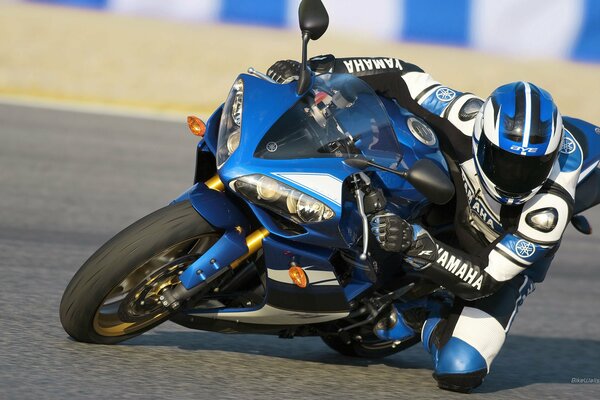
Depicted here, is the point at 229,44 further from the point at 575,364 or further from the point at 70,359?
the point at 70,359

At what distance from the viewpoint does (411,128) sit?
452 centimetres

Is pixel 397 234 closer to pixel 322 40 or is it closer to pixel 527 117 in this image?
pixel 527 117

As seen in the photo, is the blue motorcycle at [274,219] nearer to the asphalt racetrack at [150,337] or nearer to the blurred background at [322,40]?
the asphalt racetrack at [150,337]

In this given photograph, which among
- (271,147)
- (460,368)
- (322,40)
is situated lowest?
(322,40)

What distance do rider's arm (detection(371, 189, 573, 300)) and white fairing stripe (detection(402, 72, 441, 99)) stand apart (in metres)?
0.78

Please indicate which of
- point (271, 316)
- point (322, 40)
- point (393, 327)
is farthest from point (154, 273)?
point (322, 40)

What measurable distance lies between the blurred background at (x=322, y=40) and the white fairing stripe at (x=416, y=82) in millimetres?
7692

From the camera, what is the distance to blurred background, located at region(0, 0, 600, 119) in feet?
43.3

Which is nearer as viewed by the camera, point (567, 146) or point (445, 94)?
point (567, 146)

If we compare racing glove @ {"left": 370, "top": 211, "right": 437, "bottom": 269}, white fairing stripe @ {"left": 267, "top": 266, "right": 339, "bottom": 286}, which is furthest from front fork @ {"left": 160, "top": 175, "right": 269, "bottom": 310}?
racing glove @ {"left": 370, "top": 211, "right": 437, "bottom": 269}

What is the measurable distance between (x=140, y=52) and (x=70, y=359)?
9.73m

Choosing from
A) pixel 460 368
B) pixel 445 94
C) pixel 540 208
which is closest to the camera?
pixel 540 208

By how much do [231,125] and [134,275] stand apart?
695 millimetres

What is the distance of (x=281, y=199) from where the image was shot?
397 cm
